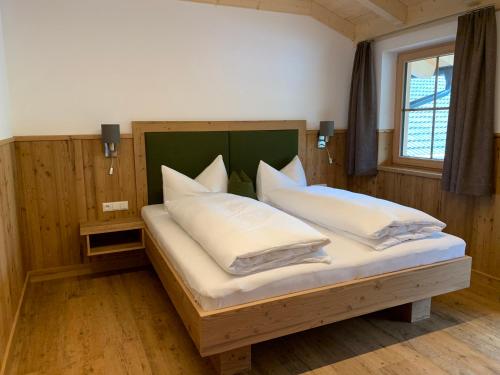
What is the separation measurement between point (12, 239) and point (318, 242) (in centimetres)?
218

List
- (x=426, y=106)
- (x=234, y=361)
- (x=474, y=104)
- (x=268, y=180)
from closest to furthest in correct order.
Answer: (x=234, y=361)
(x=474, y=104)
(x=268, y=180)
(x=426, y=106)

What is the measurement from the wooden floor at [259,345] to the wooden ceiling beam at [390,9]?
99.4 inches

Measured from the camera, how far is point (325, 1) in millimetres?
4043

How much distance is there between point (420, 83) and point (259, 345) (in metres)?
3.11

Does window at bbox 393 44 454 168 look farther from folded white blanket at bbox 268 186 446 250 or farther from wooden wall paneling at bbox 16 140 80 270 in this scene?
wooden wall paneling at bbox 16 140 80 270

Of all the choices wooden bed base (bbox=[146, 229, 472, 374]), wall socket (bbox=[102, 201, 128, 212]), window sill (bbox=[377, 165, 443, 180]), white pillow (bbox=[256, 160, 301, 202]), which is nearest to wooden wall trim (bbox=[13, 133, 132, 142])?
wall socket (bbox=[102, 201, 128, 212])

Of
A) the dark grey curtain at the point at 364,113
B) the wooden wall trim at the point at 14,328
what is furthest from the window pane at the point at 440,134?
the wooden wall trim at the point at 14,328

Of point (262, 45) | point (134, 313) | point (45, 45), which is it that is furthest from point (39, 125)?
point (262, 45)

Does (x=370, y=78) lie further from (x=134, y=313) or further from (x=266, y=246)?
(x=134, y=313)

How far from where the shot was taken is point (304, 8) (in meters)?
4.06

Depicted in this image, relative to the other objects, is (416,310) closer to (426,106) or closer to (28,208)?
(426,106)

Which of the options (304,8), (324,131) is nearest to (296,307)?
(324,131)

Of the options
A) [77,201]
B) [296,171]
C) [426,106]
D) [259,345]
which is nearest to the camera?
[259,345]

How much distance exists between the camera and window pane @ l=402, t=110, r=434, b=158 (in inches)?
153
